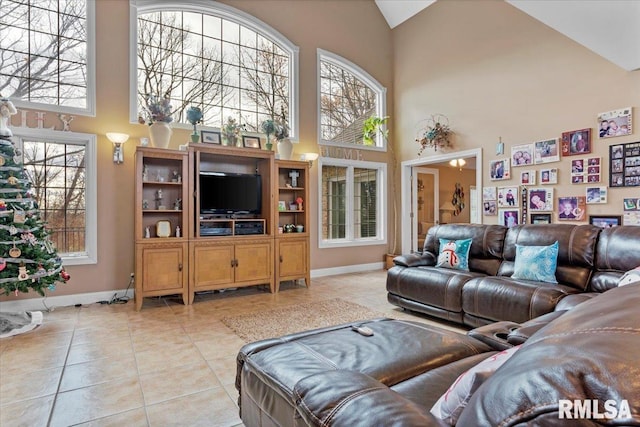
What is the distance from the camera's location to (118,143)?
15.1 feet

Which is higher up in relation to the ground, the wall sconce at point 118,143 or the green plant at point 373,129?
the green plant at point 373,129

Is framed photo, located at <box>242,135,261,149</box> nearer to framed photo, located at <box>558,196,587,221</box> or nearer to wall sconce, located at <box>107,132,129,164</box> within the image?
wall sconce, located at <box>107,132,129,164</box>

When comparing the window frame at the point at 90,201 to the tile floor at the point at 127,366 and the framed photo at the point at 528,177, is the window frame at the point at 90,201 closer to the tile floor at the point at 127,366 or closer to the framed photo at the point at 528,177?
the tile floor at the point at 127,366

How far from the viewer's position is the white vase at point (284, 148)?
18.2 ft

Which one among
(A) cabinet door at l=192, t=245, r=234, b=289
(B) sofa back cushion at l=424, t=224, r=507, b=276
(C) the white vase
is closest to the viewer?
(B) sofa back cushion at l=424, t=224, r=507, b=276

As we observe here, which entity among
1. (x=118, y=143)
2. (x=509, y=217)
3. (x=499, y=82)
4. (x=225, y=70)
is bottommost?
(x=509, y=217)

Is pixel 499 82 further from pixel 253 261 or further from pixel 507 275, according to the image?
pixel 253 261

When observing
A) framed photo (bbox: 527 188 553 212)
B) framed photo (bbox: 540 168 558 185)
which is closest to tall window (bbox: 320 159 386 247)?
framed photo (bbox: 527 188 553 212)

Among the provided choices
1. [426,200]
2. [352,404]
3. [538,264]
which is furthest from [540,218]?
[352,404]

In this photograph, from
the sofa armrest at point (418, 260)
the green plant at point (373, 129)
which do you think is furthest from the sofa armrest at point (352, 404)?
the green plant at point (373, 129)

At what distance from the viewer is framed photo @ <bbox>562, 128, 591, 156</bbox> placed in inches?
175

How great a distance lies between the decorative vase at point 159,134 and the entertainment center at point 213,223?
0.19 metres

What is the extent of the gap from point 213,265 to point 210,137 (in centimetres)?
180

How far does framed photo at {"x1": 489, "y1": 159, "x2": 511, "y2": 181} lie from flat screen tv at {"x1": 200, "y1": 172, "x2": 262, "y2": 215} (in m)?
3.55
